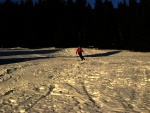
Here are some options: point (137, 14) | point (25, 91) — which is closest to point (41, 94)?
point (25, 91)

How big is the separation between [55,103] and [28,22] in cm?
7622

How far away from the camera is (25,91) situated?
523 inches

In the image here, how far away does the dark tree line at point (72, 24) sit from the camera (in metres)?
75.4

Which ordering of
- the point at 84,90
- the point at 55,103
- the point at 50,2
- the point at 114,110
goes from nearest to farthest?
the point at 114,110 → the point at 55,103 → the point at 84,90 → the point at 50,2

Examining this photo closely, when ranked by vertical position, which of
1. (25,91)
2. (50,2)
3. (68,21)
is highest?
(50,2)

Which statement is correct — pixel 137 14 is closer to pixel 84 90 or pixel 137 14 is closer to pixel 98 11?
pixel 98 11

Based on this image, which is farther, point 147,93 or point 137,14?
point 137,14

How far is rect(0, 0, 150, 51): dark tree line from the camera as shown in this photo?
2967 inches

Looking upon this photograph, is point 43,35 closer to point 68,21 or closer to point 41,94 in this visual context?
point 68,21

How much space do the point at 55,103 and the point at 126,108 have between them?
267 centimetres

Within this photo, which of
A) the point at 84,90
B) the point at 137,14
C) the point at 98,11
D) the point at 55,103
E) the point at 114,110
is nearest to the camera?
the point at 114,110

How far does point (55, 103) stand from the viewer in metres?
10.7

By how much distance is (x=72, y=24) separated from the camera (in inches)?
3187

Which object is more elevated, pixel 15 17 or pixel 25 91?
pixel 15 17
